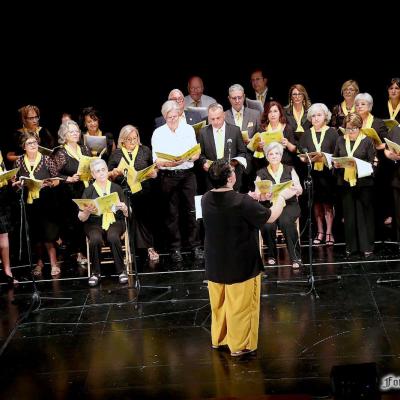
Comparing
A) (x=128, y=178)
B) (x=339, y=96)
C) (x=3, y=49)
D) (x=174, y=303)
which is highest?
(x=3, y=49)

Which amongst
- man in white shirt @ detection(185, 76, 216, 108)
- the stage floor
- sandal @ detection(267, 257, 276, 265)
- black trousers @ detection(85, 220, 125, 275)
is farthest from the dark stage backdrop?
sandal @ detection(267, 257, 276, 265)

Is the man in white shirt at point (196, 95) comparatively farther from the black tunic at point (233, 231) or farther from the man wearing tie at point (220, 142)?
the black tunic at point (233, 231)

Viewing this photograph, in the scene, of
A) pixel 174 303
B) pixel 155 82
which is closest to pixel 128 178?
pixel 174 303

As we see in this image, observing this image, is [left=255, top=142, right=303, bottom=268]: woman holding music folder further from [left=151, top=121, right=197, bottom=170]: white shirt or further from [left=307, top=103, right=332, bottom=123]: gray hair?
[left=151, top=121, right=197, bottom=170]: white shirt

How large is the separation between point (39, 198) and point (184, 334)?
8.57ft

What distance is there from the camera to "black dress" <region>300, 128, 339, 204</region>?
8.45 meters

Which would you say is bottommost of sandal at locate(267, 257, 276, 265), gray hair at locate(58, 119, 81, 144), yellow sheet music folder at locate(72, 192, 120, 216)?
sandal at locate(267, 257, 276, 265)

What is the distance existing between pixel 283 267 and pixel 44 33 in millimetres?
4096

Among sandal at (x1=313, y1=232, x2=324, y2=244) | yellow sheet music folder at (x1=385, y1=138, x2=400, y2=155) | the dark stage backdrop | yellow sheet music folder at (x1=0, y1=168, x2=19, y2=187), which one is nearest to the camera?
yellow sheet music folder at (x1=0, y1=168, x2=19, y2=187)

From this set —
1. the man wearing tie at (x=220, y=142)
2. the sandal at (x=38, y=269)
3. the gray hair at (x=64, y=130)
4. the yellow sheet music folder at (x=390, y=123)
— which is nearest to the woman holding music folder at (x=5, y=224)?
the sandal at (x=38, y=269)

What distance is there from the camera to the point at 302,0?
31.7 ft

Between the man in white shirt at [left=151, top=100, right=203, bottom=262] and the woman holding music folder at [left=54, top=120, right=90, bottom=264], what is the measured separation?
795 mm

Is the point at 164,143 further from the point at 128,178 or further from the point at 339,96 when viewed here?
the point at 339,96

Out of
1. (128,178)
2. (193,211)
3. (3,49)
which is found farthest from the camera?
(3,49)
